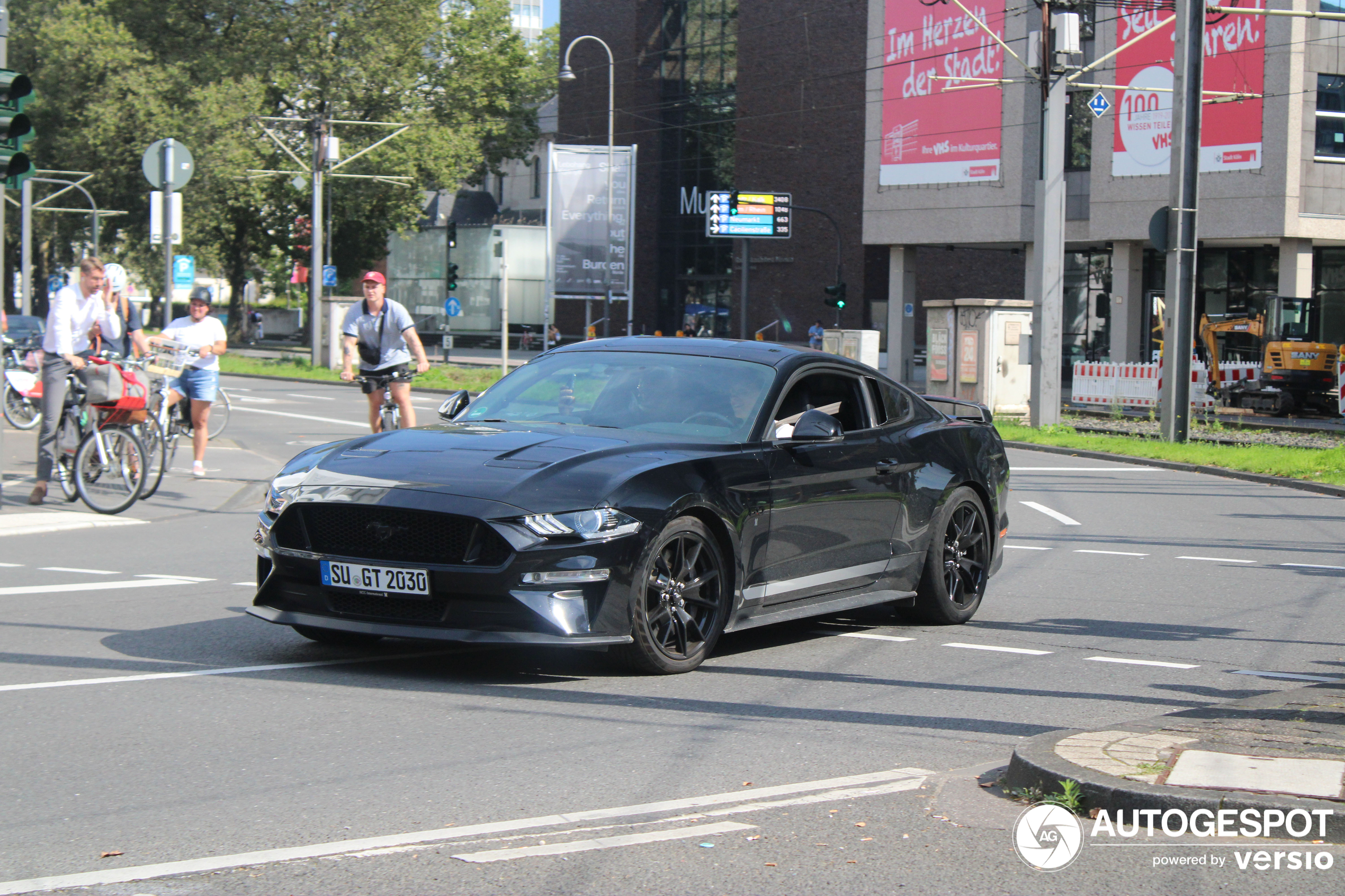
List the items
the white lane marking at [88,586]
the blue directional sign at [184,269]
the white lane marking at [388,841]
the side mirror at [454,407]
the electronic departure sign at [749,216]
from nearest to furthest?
1. the white lane marking at [388,841]
2. the side mirror at [454,407]
3. the white lane marking at [88,586]
4. the blue directional sign at [184,269]
5. the electronic departure sign at [749,216]

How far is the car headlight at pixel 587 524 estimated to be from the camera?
6066 mm

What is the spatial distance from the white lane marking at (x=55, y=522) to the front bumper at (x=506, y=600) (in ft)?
19.9

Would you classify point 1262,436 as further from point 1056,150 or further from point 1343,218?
point 1343,218

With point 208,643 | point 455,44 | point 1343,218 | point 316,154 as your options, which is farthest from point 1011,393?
point 455,44

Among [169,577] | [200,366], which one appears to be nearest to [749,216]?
[200,366]

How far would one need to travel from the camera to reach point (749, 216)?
4906cm

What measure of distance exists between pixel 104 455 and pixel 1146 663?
27.8ft

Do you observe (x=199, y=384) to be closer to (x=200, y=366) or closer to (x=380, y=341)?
(x=200, y=366)

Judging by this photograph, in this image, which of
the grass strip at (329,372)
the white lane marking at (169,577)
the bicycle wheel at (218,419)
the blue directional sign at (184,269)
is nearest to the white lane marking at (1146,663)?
the white lane marking at (169,577)

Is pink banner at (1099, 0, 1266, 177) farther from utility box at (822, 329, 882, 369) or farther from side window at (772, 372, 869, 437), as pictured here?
side window at (772, 372, 869, 437)

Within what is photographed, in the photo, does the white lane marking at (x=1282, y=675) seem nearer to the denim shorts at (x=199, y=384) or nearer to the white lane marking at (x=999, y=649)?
the white lane marking at (x=999, y=649)

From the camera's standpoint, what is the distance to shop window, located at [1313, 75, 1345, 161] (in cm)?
3725

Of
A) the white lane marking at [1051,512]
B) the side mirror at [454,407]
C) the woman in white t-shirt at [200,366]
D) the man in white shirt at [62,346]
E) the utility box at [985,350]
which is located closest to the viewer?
the side mirror at [454,407]

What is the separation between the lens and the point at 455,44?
201ft
